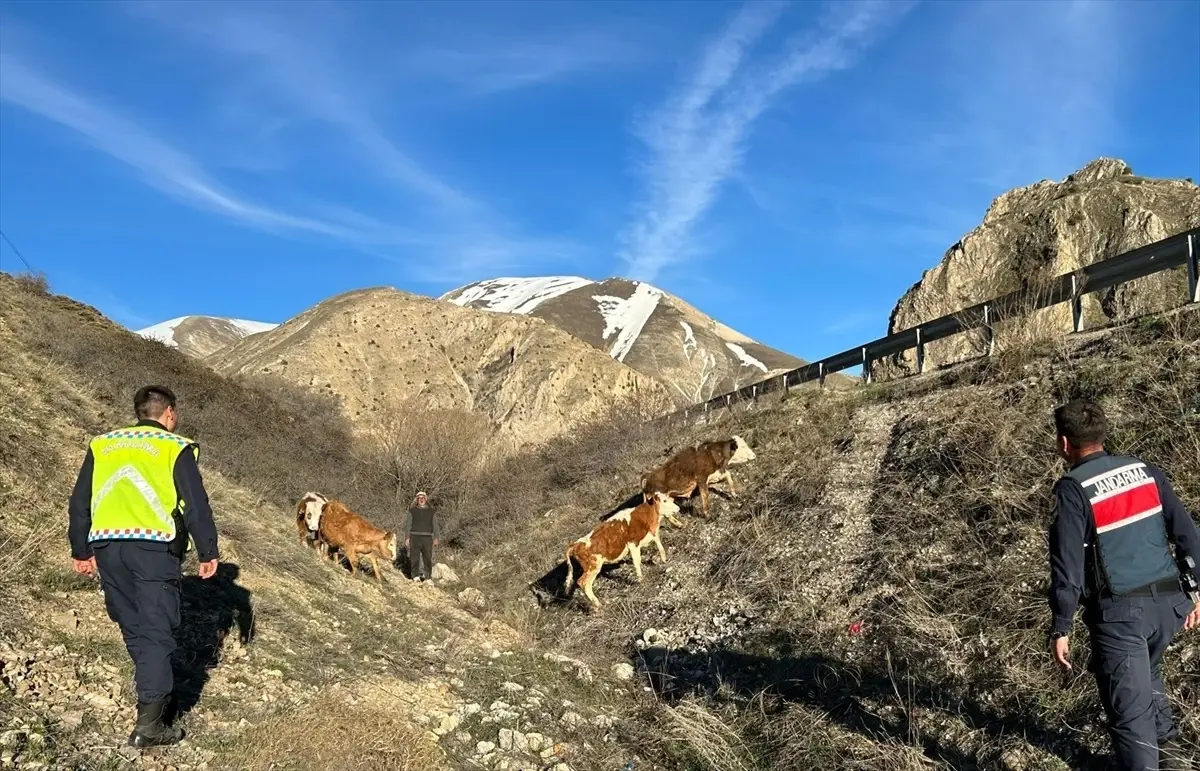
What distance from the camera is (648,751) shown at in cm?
581

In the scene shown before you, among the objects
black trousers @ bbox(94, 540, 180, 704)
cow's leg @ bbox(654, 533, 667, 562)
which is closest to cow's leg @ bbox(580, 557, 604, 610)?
cow's leg @ bbox(654, 533, 667, 562)

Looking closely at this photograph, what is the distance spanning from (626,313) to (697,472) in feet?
377

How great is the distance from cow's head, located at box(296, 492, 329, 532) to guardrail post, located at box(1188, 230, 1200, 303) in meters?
12.9

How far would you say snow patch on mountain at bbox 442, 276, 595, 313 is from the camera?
146 m

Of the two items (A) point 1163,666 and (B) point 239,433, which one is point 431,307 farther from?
(A) point 1163,666

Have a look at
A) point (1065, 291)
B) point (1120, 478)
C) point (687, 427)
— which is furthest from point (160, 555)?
point (687, 427)

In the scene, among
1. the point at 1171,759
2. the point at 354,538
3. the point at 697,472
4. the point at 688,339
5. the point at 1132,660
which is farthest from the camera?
the point at 688,339

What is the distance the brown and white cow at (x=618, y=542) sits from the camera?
34.8ft

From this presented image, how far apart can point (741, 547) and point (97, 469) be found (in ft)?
24.0

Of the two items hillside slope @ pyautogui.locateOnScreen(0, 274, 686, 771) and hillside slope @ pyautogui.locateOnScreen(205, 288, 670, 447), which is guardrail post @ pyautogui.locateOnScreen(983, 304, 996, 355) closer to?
hillside slope @ pyautogui.locateOnScreen(0, 274, 686, 771)

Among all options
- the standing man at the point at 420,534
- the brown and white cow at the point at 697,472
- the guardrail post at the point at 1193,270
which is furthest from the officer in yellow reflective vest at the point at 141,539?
the guardrail post at the point at 1193,270

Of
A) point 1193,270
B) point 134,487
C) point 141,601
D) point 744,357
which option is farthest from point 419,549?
point 744,357

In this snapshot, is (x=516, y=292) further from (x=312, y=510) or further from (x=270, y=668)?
(x=270, y=668)

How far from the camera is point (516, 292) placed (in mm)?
163500
